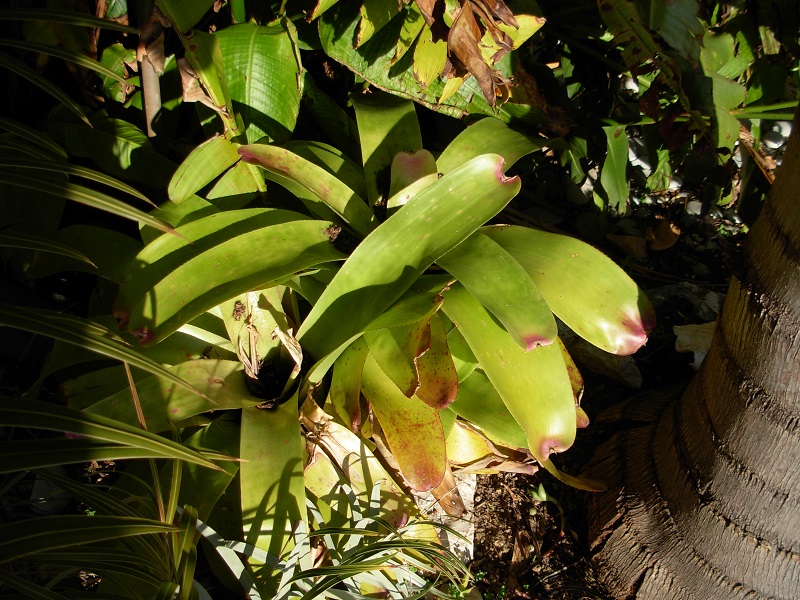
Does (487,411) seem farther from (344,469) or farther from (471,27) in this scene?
(471,27)

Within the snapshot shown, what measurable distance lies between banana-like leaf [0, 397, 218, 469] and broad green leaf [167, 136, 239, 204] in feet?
2.60

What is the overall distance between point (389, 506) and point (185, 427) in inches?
18.9

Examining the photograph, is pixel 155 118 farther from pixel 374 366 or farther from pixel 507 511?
pixel 507 511

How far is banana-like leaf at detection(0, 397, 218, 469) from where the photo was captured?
635 millimetres

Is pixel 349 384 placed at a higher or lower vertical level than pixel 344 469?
higher

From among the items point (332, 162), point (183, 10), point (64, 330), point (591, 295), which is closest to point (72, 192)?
point (64, 330)

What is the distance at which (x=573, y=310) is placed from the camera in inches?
50.6

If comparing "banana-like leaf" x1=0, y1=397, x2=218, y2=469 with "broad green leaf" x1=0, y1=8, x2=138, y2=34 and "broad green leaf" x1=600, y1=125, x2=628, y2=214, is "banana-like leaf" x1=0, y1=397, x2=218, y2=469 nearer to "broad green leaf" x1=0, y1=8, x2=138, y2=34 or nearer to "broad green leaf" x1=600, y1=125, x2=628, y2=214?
"broad green leaf" x1=0, y1=8, x2=138, y2=34

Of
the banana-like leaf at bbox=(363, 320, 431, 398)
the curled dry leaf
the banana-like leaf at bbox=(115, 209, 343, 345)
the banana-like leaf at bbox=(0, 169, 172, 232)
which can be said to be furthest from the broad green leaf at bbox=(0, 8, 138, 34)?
the banana-like leaf at bbox=(363, 320, 431, 398)

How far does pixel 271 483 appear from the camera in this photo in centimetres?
123

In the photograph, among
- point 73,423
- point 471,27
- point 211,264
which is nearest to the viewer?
point 73,423

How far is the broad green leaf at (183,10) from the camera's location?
1278 millimetres

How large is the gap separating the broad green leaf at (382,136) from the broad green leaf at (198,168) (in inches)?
12.8

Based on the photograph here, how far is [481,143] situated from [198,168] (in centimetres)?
65
